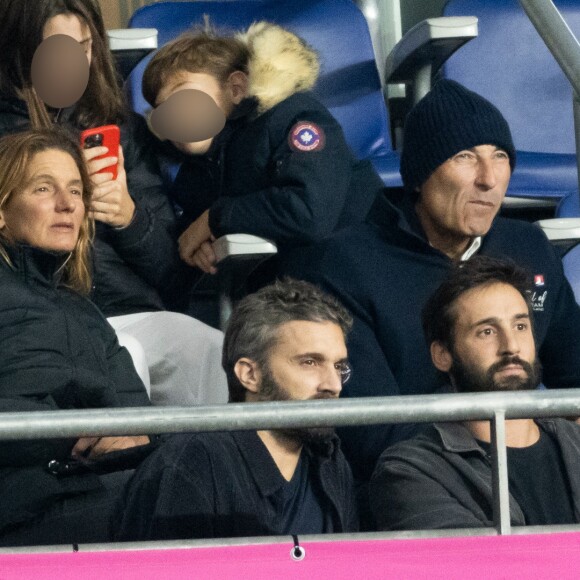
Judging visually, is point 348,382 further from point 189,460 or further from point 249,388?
point 189,460

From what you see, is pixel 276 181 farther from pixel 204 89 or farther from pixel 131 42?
pixel 131 42

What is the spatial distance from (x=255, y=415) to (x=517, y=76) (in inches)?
92.4

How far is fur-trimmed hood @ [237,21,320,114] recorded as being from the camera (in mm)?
2932

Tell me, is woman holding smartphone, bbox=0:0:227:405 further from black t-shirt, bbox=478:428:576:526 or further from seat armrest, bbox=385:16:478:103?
seat armrest, bbox=385:16:478:103

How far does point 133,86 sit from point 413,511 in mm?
1632

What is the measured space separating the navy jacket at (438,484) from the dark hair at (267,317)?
26cm

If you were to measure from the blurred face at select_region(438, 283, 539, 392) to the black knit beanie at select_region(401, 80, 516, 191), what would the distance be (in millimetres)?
414

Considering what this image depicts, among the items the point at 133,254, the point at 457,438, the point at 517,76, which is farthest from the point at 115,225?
the point at 517,76

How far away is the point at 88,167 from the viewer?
109 inches

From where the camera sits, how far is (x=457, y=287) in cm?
250

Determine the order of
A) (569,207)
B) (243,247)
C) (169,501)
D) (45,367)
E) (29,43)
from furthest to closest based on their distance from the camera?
(569,207) < (29,43) < (243,247) < (45,367) < (169,501)

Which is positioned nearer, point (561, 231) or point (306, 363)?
point (306, 363)

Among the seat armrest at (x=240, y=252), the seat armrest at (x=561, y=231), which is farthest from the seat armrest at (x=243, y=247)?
the seat armrest at (x=561, y=231)

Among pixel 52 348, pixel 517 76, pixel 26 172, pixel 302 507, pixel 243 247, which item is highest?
pixel 517 76
